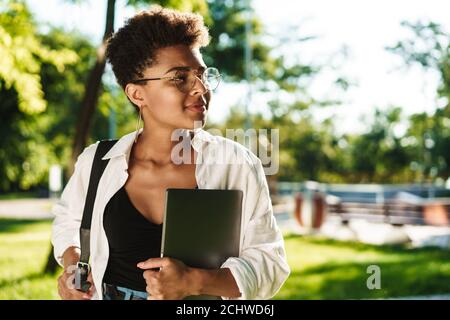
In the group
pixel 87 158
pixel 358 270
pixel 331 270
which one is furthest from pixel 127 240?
pixel 358 270

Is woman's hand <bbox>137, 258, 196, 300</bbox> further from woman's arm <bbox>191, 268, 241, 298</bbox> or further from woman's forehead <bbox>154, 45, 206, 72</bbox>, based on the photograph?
woman's forehead <bbox>154, 45, 206, 72</bbox>

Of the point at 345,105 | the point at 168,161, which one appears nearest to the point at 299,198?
the point at 345,105

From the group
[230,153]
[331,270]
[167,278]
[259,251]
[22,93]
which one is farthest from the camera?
[331,270]

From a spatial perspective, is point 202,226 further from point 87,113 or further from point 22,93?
point 87,113

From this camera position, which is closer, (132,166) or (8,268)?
(132,166)

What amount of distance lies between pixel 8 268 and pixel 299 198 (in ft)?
22.0

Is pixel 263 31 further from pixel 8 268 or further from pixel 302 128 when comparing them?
pixel 8 268

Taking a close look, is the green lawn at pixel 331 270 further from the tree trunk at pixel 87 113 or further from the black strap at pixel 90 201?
the black strap at pixel 90 201

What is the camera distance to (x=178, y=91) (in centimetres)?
154

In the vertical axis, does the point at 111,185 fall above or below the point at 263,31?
below

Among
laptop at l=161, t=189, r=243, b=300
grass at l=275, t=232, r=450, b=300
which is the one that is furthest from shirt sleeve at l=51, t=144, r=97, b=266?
grass at l=275, t=232, r=450, b=300

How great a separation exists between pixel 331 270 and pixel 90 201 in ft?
20.0

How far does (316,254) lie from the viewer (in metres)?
8.81

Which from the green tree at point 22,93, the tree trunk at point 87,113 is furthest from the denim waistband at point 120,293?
the tree trunk at point 87,113
